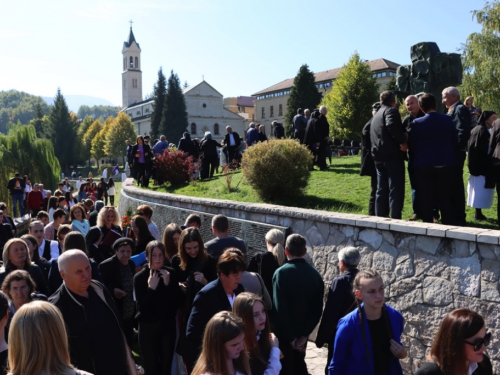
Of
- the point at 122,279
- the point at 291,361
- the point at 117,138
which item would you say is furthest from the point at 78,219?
the point at 117,138

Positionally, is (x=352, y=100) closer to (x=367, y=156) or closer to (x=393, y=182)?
(x=367, y=156)

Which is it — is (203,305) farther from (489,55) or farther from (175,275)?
(489,55)

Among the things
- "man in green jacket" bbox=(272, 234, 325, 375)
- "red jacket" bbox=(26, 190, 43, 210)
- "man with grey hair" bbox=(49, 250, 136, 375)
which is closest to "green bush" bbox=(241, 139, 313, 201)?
"man in green jacket" bbox=(272, 234, 325, 375)

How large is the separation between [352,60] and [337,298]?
49.2 m

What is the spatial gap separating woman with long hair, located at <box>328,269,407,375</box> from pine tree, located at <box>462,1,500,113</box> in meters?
28.3

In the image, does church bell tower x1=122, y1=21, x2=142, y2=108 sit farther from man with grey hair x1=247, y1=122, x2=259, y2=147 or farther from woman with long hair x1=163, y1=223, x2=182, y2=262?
woman with long hair x1=163, y1=223, x2=182, y2=262

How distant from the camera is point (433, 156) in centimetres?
715

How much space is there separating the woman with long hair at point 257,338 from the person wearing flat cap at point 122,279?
9.13 ft

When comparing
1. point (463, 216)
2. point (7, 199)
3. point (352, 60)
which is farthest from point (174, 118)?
point (463, 216)

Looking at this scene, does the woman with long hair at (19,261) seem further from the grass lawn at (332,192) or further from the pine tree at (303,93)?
the pine tree at (303,93)

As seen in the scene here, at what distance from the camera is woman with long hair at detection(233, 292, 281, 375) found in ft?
12.8

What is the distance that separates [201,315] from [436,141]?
4.08m

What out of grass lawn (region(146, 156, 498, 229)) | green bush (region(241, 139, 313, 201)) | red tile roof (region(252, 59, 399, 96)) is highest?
red tile roof (region(252, 59, 399, 96))

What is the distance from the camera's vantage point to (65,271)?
14.8 ft
